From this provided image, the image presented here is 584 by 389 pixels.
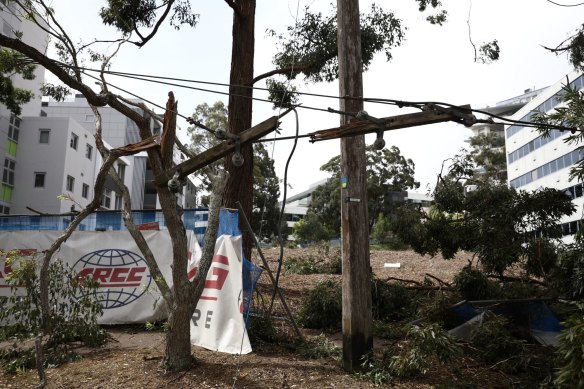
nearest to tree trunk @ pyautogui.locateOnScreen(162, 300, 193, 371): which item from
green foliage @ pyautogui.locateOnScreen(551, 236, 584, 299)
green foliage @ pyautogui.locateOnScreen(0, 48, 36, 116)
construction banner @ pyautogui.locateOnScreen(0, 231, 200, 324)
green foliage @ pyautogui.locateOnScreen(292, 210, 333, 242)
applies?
construction banner @ pyautogui.locateOnScreen(0, 231, 200, 324)

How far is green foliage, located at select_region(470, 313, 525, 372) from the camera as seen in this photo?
6.62 meters

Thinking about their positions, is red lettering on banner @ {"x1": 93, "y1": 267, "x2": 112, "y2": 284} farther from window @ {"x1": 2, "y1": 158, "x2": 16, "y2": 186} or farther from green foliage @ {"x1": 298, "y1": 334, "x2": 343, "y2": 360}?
window @ {"x1": 2, "y1": 158, "x2": 16, "y2": 186}

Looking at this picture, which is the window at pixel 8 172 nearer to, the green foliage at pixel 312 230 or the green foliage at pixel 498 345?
the green foliage at pixel 312 230


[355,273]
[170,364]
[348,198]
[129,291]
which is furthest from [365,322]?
[129,291]

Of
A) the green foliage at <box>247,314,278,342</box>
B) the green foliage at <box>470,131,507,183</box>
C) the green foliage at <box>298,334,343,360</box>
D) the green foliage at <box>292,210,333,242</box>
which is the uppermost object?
the green foliage at <box>470,131,507,183</box>

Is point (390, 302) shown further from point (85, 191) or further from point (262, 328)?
point (85, 191)

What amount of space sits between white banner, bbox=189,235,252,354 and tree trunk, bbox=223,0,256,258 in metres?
1.76

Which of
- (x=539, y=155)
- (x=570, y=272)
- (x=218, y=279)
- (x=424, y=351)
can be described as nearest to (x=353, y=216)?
(x=424, y=351)

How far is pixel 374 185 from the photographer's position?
46.6 metres

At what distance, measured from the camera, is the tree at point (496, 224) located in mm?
8234

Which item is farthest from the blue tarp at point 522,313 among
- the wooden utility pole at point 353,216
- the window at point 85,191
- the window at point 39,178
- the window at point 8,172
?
the window at point 85,191

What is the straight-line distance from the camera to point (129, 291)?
372 inches

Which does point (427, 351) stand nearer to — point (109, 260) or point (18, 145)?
point (109, 260)

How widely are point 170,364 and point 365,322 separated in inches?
96.6
